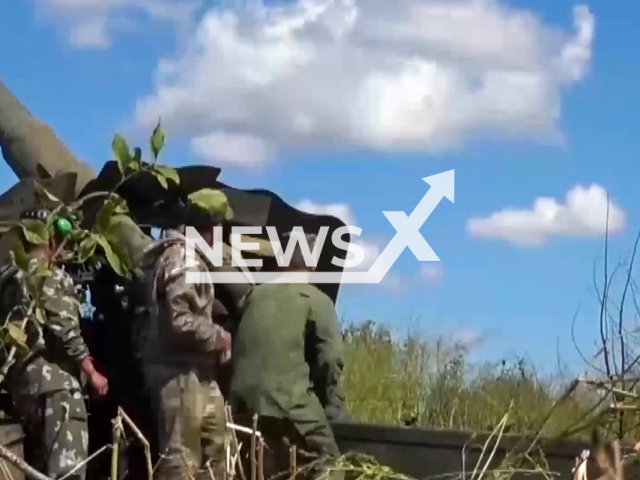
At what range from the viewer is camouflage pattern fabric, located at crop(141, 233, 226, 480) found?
21.9 feet

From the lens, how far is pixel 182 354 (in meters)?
6.81

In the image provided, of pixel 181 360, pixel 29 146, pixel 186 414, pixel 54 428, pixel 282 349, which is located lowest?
pixel 54 428

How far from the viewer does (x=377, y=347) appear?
10.5 m

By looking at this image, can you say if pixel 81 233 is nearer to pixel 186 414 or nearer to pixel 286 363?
pixel 186 414

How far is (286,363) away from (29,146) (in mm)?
3031

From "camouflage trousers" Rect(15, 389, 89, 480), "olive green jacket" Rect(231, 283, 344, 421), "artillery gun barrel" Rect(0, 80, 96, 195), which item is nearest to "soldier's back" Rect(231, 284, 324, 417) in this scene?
"olive green jacket" Rect(231, 283, 344, 421)

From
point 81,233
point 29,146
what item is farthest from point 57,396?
point 81,233

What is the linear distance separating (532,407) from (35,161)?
4.04m

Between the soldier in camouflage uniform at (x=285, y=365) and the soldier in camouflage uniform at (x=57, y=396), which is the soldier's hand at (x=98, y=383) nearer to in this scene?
the soldier in camouflage uniform at (x=57, y=396)

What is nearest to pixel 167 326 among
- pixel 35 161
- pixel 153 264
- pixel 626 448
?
pixel 153 264

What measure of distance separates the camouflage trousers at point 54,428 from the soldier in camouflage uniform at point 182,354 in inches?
15.2

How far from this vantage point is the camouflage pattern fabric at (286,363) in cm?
699

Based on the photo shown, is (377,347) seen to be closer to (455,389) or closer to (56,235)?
(455,389)

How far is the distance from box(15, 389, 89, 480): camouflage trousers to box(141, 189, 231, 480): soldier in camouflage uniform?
1.27ft
